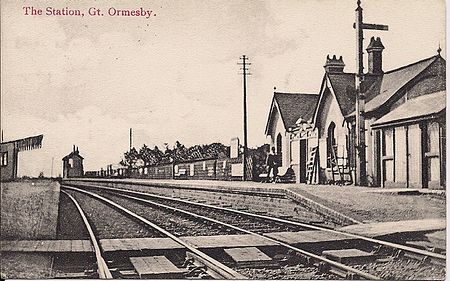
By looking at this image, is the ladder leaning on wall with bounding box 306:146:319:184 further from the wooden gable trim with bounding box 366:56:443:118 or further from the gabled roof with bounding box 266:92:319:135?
the wooden gable trim with bounding box 366:56:443:118

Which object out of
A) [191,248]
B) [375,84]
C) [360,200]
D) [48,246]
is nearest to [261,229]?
[191,248]

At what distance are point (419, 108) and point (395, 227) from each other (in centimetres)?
89

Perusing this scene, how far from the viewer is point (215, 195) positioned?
15.8ft

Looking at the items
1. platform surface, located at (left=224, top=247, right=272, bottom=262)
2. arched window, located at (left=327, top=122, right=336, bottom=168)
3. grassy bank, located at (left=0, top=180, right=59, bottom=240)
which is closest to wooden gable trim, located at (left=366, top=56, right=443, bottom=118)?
arched window, located at (left=327, top=122, right=336, bottom=168)

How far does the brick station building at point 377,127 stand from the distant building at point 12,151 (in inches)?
68.6

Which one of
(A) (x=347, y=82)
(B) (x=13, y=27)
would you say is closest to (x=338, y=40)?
(A) (x=347, y=82)

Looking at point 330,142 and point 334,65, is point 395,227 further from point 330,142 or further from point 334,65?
point 334,65

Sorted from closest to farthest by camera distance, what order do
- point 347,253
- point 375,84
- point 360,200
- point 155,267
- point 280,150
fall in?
point 155,267
point 347,253
point 360,200
point 375,84
point 280,150

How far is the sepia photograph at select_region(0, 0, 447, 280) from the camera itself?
4535 millimetres

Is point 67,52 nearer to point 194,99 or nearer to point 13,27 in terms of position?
point 13,27

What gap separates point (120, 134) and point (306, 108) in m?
1.42

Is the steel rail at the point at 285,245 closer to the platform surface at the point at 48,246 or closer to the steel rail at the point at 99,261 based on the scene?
the steel rail at the point at 99,261

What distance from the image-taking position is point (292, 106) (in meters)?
4.72
